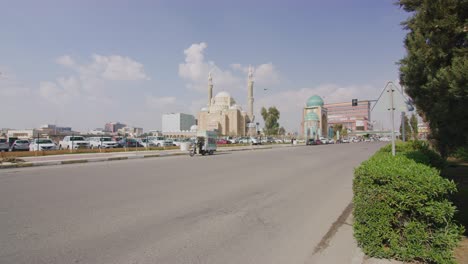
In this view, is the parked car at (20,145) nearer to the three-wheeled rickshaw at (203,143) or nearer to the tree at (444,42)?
the three-wheeled rickshaw at (203,143)

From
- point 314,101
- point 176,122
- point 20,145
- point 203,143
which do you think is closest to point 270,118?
point 314,101

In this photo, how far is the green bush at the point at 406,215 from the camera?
3523 mm

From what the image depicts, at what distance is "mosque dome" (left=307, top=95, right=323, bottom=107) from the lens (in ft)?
380

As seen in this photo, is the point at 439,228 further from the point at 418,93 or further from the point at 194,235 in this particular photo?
the point at 418,93

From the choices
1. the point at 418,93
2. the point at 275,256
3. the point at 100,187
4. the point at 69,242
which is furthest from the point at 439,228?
the point at 100,187

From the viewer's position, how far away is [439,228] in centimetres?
358

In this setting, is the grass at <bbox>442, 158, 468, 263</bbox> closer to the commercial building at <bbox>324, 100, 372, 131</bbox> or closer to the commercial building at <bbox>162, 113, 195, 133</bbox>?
the commercial building at <bbox>324, 100, 372, 131</bbox>

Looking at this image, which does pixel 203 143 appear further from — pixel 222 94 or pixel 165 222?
pixel 222 94

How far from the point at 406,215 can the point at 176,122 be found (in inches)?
6942

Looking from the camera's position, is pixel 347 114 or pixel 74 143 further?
pixel 347 114

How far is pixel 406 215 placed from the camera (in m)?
3.78

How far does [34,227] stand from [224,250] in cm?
357

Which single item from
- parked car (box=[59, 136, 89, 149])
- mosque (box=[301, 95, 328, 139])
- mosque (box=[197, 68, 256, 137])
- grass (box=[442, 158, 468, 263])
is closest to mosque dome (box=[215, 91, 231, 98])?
mosque (box=[197, 68, 256, 137])

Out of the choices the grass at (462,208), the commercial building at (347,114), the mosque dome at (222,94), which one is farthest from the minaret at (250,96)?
the grass at (462,208)
